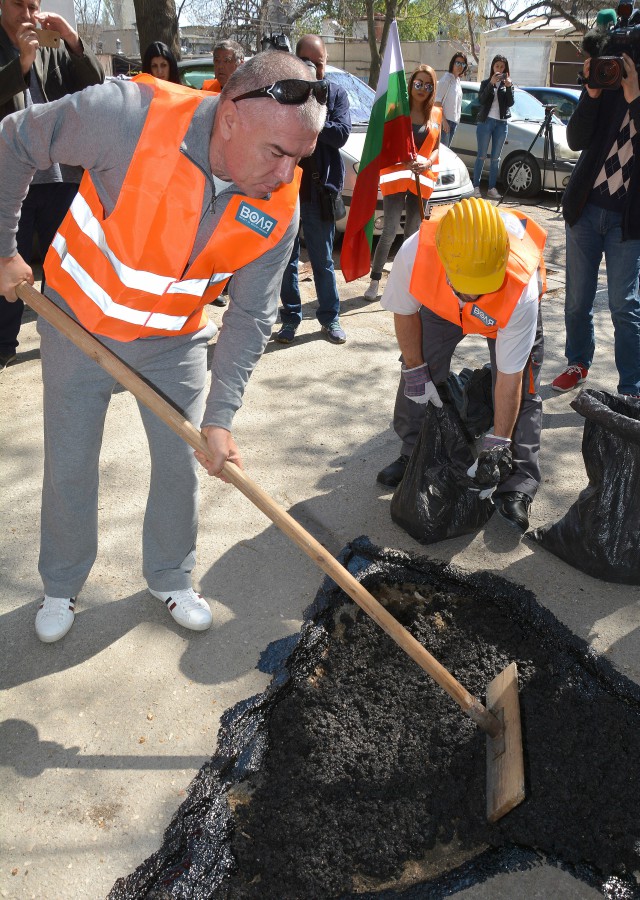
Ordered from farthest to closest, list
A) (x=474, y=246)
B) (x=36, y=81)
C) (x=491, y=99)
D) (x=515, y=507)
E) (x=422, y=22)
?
(x=422, y=22)
(x=491, y=99)
(x=36, y=81)
(x=515, y=507)
(x=474, y=246)

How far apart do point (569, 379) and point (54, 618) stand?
130 inches

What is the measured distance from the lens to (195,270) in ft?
6.97

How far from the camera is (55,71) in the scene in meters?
4.34

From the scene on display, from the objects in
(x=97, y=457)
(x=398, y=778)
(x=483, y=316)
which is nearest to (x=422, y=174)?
(x=483, y=316)

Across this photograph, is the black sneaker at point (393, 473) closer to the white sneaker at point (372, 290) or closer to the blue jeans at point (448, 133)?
the white sneaker at point (372, 290)

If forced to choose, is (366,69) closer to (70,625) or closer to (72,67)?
(72,67)

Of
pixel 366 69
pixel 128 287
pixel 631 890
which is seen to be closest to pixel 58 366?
pixel 128 287

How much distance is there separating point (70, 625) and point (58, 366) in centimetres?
98

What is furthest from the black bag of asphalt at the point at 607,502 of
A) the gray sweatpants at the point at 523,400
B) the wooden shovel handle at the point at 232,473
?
the wooden shovel handle at the point at 232,473

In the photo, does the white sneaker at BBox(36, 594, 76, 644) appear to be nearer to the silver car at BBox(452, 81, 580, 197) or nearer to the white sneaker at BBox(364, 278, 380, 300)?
the white sneaker at BBox(364, 278, 380, 300)

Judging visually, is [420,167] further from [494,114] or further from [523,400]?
[494,114]

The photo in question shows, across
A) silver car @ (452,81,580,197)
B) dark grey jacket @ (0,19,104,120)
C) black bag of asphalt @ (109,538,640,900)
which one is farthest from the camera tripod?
black bag of asphalt @ (109,538,640,900)

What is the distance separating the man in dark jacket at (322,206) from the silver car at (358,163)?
1.54 metres

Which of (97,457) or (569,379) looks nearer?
(97,457)
